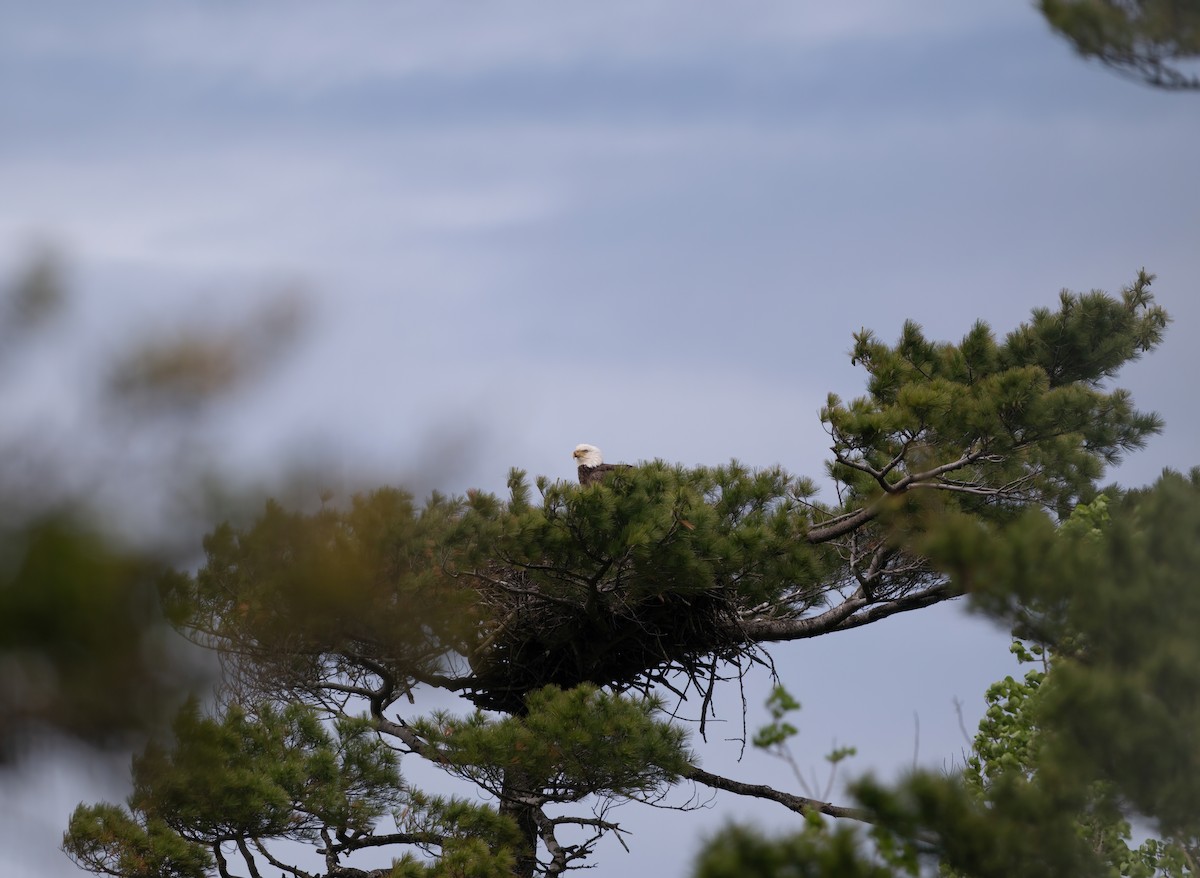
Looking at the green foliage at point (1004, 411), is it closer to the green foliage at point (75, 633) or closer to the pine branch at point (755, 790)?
the pine branch at point (755, 790)

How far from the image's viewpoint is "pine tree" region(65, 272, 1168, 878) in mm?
7465

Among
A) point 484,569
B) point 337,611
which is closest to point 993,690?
point 484,569

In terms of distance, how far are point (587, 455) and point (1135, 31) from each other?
5000mm

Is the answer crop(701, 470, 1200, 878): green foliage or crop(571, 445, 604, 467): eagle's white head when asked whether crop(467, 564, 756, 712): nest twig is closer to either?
crop(571, 445, 604, 467): eagle's white head

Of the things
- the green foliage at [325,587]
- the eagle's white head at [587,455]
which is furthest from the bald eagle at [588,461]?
the green foliage at [325,587]

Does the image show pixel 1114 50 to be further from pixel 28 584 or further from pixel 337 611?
pixel 28 584

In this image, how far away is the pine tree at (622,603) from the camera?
7465mm

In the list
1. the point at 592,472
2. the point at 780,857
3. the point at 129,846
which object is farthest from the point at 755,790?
the point at 780,857

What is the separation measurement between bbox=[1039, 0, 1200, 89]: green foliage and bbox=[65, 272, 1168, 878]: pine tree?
209 centimetres

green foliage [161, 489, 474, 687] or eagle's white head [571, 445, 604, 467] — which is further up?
eagle's white head [571, 445, 604, 467]

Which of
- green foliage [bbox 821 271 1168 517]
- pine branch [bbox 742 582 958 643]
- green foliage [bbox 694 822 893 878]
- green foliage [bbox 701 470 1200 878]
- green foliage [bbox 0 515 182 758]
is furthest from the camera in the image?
pine branch [bbox 742 582 958 643]

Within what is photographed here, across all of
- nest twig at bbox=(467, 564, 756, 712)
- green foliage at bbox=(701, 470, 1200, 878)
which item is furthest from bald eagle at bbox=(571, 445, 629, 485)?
green foliage at bbox=(701, 470, 1200, 878)

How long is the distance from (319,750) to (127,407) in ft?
15.3

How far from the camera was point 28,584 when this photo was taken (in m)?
3.66
